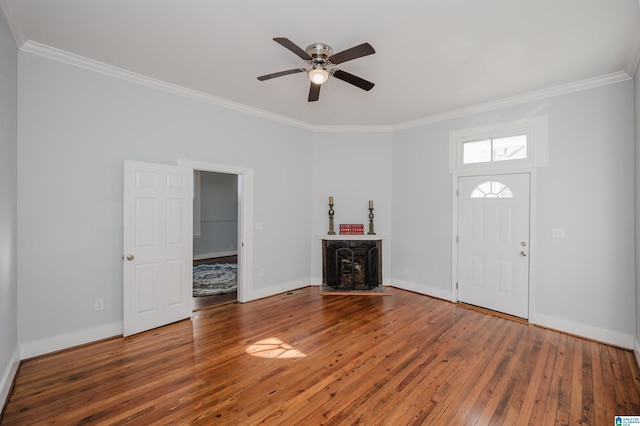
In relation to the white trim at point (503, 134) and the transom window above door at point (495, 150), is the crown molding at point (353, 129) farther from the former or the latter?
the transom window above door at point (495, 150)

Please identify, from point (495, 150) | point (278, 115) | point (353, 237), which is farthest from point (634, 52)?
point (278, 115)

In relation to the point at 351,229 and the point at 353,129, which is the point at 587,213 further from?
the point at 353,129

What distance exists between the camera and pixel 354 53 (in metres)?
2.33

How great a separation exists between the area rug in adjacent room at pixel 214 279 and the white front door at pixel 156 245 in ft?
3.68

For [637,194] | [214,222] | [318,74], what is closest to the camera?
[318,74]

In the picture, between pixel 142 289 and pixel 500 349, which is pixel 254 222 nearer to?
pixel 142 289

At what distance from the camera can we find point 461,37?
2.55 metres

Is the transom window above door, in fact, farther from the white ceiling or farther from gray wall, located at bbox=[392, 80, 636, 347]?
the white ceiling

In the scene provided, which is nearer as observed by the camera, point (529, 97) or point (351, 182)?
point (529, 97)

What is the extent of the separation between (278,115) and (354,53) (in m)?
2.64

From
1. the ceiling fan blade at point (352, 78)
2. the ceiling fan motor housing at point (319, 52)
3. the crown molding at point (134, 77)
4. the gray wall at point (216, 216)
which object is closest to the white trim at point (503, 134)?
the ceiling fan blade at point (352, 78)

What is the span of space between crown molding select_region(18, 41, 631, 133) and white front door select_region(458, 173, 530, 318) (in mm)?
997

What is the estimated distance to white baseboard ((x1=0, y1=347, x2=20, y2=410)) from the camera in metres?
2.11

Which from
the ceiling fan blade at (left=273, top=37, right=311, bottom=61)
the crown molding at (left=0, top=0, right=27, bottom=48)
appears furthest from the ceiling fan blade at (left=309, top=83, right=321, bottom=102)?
the crown molding at (left=0, top=0, right=27, bottom=48)
